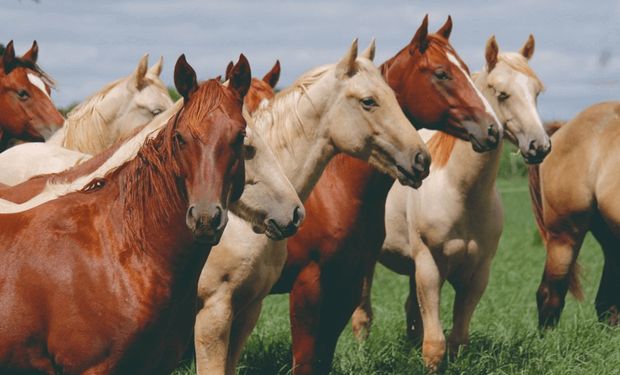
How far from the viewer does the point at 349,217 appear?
19.2 ft

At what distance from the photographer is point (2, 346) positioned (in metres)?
3.68

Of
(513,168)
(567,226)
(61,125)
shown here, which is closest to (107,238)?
(61,125)

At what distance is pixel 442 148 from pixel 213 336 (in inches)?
103

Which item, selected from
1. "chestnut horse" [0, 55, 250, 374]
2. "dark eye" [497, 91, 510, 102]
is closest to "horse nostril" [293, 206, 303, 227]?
"chestnut horse" [0, 55, 250, 374]

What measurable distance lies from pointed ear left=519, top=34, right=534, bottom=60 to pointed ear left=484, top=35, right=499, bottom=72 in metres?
0.51

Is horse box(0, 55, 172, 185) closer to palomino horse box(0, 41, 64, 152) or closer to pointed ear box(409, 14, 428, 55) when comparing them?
palomino horse box(0, 41, 64, 152)

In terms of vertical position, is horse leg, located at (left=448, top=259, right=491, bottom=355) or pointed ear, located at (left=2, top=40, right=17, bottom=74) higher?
pointed ear, located at (left=2, top=40, right=17, bottom=74)

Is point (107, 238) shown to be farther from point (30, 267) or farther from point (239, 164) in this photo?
point (239, 164)

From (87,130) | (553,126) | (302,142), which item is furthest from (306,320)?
(553,126)

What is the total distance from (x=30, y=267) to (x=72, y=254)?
0.51 ft

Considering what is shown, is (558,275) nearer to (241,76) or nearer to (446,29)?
(446,29)

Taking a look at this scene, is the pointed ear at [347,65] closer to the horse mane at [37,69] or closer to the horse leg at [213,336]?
the horse leg at [213,336]

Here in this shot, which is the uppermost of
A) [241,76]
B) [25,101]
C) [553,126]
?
[241,76]

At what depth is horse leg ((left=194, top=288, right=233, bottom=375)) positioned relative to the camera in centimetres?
501
